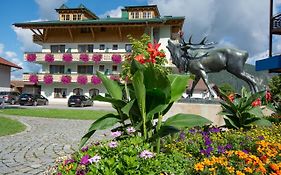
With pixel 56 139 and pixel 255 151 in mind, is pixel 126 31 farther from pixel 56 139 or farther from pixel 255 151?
pixel 255 151

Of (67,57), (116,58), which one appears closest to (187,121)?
(116,58)

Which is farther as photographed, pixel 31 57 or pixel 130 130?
pixel 31 57

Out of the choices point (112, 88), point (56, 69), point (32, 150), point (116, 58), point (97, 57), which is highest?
point (97, 57)

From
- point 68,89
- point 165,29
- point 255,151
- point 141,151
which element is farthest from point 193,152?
point 68,89

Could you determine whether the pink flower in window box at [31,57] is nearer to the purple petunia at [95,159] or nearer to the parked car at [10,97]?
the parked car at [10,97]

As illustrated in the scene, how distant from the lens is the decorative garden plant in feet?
14.8

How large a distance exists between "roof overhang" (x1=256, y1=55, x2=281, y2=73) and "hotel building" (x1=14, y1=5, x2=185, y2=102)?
23734 millimetres

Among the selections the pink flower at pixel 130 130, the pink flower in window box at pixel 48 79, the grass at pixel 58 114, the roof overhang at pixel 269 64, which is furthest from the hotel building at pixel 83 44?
the pink flower at pixel 130 130

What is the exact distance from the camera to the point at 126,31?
45.9 m

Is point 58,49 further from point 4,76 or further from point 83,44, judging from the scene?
point 4,76

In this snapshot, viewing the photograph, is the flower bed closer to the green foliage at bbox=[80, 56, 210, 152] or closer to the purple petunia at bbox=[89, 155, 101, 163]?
the purple petunia at bbox=[89, 155, 101, 163]

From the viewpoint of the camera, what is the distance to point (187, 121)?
4527 millimetres

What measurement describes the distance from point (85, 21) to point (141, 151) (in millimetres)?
43900

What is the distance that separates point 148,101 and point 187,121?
0.67 meters
